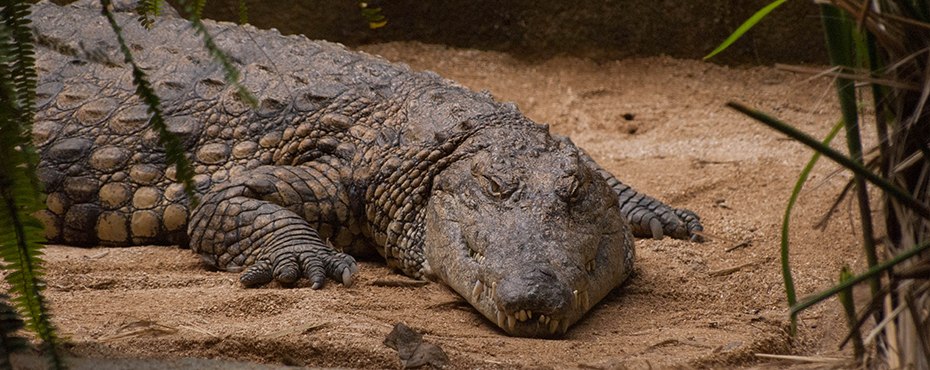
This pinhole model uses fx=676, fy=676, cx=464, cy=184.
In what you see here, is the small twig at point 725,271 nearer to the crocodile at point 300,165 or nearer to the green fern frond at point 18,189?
the crocodile at point 300,165

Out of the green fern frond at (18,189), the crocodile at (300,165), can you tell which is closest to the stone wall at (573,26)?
the crocodile at (300,165)

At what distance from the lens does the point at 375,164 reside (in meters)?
3.95

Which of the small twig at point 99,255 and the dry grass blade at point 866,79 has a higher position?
the dry grass blade at point 866,79

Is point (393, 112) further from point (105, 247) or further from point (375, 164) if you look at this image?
point (105, 247)

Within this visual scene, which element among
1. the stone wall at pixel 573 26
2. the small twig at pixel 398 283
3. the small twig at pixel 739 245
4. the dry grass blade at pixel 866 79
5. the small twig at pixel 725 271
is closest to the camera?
the dry grass blade at pixel 866 79

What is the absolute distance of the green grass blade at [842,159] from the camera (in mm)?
1391

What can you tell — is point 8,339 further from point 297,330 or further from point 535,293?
point 535,293

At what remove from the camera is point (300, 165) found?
4094 millimetres

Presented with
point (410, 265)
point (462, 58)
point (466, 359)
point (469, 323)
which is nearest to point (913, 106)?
point (466, 359)

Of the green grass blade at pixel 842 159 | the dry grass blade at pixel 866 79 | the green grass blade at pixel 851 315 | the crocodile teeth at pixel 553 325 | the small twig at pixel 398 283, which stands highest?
the dry grass blade at pixel 866 79

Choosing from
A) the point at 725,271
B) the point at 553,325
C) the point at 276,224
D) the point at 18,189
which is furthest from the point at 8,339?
the point at 725,271

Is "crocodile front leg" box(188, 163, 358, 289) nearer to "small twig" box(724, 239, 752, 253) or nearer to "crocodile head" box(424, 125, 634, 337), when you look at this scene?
"crocodile head" box(424, 125, 634, 337)

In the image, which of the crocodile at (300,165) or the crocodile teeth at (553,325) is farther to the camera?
the crocodile at (300,165)

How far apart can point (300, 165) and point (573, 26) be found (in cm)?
468
